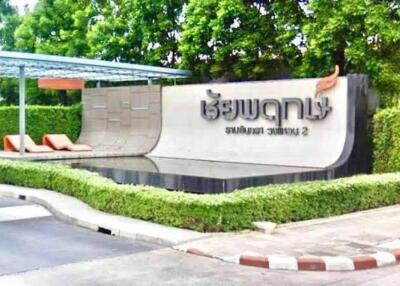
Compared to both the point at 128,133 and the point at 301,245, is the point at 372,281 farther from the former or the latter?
the point at 128,133

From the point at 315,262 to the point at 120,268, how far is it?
228 centimetres

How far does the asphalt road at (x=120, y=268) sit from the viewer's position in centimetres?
641

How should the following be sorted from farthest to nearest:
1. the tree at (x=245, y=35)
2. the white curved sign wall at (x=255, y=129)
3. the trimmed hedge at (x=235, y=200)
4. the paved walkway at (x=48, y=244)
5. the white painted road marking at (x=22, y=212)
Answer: the tree at (x=245, y=35) < the white curved sign wall at (x=255, y=129) < the white painted road marking at (x=22, y=212) < the trimmed hedge at (x=235, y=200) < the paved walkway at (x=48, y=244)

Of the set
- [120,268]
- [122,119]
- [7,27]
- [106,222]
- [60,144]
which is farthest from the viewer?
[7,27]

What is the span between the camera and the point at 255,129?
1694 centimetres

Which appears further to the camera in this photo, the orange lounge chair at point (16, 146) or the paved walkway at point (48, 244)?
the orange lounge chair at point (16, 146)

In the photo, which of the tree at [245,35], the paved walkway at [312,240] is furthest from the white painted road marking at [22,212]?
the tree at [245,35]

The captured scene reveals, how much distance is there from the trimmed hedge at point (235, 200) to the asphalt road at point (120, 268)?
99 cm

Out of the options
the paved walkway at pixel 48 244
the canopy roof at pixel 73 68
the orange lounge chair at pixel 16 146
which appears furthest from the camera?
the orange lounge chair at pixel 16 146

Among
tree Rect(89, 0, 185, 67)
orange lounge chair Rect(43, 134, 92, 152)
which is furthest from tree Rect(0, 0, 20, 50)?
orange lounge chair Rect(43, 134, 92, 152)

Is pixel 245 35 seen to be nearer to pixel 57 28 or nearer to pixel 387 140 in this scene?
pixel 387 140

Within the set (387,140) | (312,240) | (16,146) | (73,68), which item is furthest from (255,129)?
Result: (312,240)

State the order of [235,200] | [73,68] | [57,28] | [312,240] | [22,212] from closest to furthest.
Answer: [312,240] → [235,200] → [22,212] → [73,68] → [57,28]

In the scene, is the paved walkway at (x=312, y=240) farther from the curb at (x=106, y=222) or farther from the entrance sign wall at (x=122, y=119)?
the entrance sign wall at (x=122, y=119)
